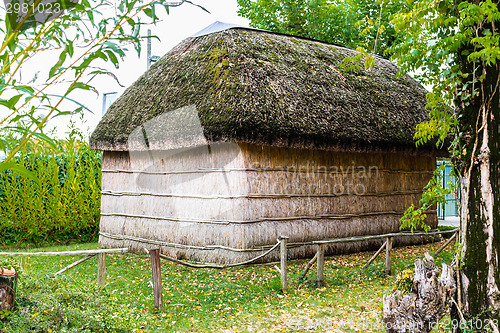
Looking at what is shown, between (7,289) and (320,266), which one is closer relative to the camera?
(7,289)

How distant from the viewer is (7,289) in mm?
3221

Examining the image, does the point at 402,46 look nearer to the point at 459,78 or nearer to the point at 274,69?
the point at 459,78

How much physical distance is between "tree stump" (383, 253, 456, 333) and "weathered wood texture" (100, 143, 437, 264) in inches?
146

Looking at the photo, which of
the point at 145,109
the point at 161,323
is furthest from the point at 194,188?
the point at 161,323

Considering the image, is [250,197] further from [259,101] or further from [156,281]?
[156,281]

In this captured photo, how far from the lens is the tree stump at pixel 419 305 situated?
3.17 metres

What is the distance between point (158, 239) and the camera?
8.07 m

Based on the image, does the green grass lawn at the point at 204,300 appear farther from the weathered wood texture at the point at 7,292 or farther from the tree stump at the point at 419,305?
the tree stump at the point at 419,305

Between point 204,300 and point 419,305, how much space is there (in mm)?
2861

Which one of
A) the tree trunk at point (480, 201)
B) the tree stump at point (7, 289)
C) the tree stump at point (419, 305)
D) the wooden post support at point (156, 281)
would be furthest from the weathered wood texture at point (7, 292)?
the tree trunk at point (480, 201)

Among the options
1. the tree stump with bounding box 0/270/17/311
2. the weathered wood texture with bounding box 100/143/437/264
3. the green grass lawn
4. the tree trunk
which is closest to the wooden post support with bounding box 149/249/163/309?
the green grass lawn

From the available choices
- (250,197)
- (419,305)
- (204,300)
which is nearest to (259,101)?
(250,197)

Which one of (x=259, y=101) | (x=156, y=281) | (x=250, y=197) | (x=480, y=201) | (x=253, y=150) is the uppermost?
(x=259, y=101)

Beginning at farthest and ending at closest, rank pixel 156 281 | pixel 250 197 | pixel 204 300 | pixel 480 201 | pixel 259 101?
pixel 250 197 < pixel 259 101 < pixel 204 300 < pixel 156 281 < pixel 480 201
